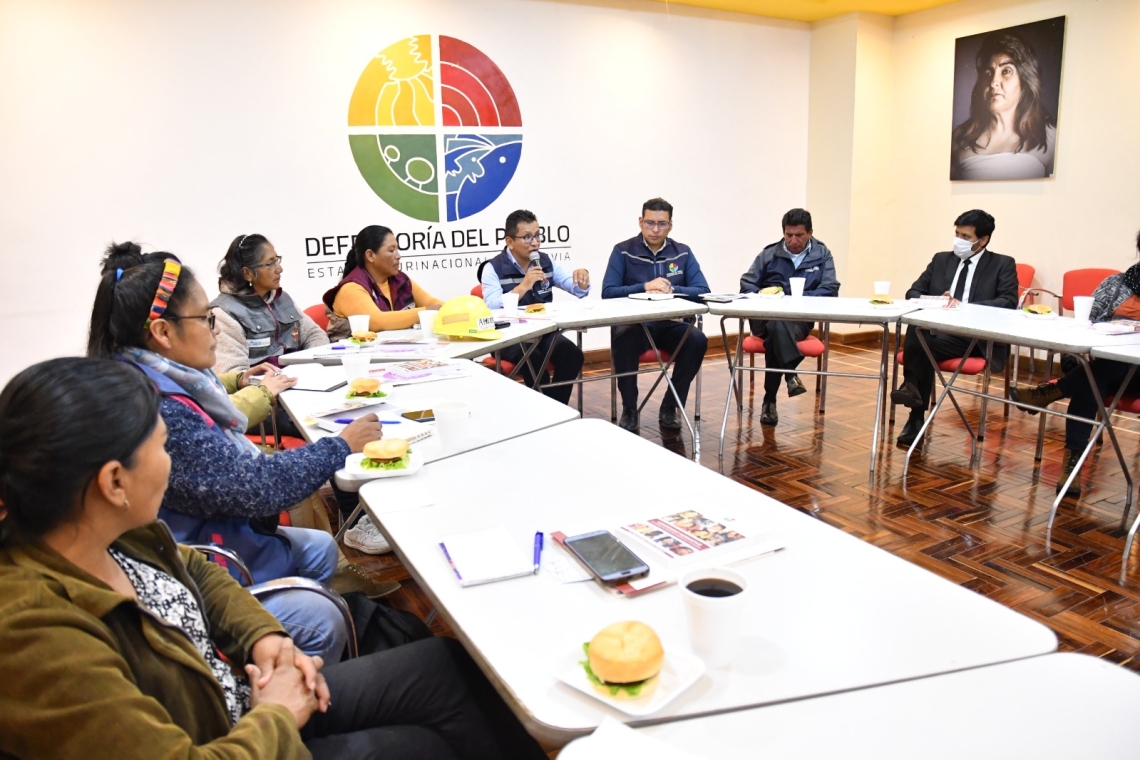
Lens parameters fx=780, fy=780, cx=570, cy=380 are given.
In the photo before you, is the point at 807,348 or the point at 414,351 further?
the point at 807,348

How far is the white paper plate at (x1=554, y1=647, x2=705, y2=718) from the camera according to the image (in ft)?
3.28

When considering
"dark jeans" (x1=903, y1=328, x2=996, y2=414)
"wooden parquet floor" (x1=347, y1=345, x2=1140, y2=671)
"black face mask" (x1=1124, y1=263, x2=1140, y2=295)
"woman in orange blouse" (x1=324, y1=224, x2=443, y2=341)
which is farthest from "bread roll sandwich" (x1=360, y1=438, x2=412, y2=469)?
"black face mask" (x1=1124, y1=263, x2=1140, y2=295)

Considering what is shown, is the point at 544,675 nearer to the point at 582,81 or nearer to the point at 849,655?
the point at 849,655

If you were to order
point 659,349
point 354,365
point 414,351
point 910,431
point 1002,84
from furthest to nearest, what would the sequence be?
point 1002,84, point 659,349, point 910,431, point 414,351, point 354,365

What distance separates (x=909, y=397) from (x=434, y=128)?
371 centimetres

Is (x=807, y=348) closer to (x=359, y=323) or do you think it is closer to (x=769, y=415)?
(x=769, y=415)

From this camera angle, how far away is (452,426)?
1970mm

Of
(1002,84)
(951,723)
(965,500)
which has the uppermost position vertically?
(1002,84)

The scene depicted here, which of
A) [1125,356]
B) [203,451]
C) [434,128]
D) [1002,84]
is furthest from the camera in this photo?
[1002,84]

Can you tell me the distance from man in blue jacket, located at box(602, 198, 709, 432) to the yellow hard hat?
1265 millimetres

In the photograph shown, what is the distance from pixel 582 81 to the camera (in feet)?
20.4

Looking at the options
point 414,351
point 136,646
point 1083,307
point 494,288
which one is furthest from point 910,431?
point 136,646

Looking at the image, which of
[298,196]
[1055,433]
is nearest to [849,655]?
[1055,433]

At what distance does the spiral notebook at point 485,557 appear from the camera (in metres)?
1.36
